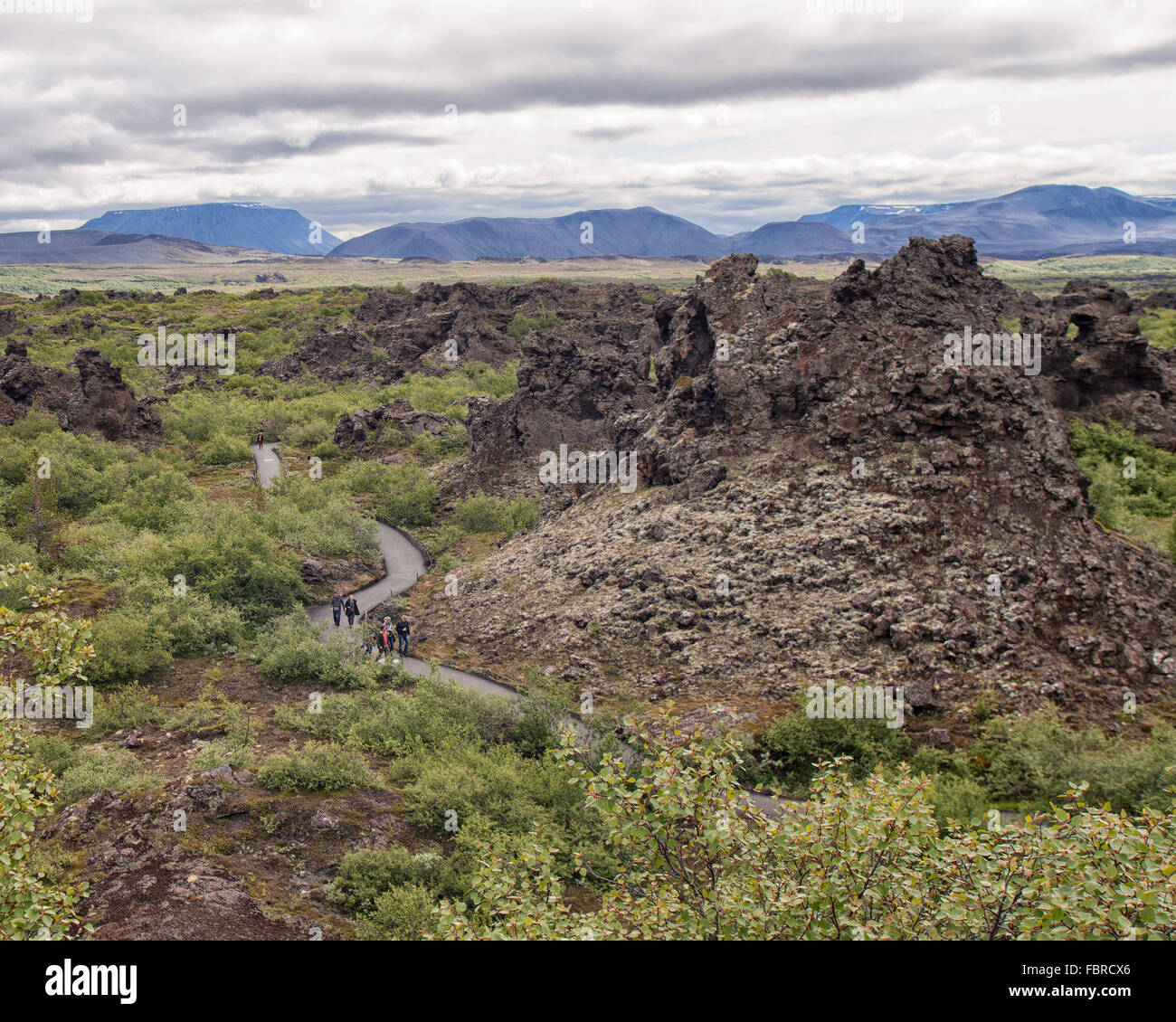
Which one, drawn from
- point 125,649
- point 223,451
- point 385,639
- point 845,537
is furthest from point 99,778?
point 223,451

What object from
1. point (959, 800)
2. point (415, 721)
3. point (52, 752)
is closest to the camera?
point (959, 800)

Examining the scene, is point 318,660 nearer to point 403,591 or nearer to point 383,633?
point 383,633

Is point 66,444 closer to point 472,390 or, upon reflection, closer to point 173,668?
point 173,668

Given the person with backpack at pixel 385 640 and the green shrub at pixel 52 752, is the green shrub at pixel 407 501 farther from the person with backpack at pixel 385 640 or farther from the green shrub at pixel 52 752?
the green shrub at pixel 52 752

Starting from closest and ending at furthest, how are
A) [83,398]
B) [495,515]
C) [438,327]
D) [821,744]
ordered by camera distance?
[821,744] < [495,515] < [83,398] < [438,327]

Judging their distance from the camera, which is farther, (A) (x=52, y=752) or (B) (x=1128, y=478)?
(B) (x=1128, y=478)

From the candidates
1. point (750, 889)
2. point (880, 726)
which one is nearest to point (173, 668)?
point (880, 726)

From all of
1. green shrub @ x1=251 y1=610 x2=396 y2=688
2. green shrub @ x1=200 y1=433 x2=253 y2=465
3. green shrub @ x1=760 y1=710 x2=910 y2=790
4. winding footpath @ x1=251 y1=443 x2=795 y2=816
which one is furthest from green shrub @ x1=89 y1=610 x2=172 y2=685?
green shrub @ x1=200 y1=433 x2=253 y2=465

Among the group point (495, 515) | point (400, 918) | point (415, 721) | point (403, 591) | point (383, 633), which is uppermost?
point (495, 515)

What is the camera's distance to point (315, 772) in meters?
15.6

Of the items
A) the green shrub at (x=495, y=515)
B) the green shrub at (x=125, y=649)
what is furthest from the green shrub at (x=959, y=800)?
the green shrub at (x=495, y=515)

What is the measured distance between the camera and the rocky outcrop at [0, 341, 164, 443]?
4484 cm

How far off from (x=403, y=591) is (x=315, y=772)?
14399mm

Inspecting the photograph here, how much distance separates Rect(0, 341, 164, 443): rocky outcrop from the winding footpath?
7.14 metres
